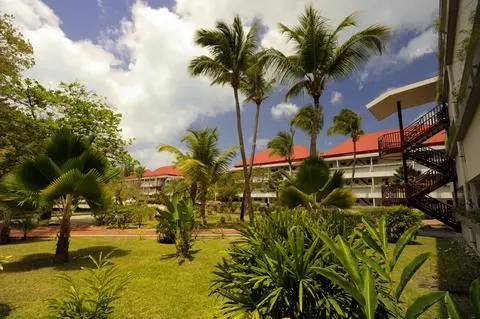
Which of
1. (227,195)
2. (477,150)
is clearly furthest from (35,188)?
(227,195)

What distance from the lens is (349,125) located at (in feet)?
121

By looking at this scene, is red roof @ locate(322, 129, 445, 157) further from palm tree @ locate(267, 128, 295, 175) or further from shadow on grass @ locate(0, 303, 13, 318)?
shadow on grass @ locate(0, 303, 13, 318)

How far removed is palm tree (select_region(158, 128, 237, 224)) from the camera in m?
21.2

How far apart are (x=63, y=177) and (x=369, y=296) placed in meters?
9.18

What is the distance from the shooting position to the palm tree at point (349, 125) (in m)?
36.6

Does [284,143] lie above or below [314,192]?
above

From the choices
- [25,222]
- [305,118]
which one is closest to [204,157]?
[25,222]

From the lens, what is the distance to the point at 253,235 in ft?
16.4

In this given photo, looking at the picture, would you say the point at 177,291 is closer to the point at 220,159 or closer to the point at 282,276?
the point at 282,276

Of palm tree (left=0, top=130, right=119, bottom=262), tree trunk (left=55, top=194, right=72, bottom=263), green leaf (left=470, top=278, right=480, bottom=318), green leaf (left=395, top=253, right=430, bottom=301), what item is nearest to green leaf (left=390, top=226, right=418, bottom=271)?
green leaf (left=395, top=253, right=430, bottom=301)

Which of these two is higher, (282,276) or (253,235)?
(253,235)

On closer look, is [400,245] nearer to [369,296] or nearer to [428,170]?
[369,296]

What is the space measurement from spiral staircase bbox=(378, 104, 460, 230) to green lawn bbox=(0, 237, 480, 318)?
4.79m

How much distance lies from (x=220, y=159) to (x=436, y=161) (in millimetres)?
14164
